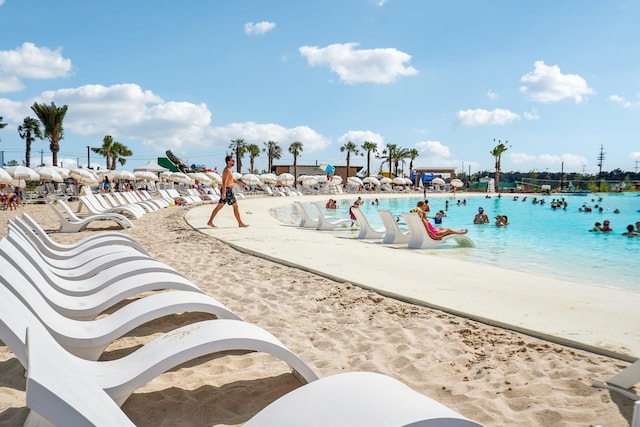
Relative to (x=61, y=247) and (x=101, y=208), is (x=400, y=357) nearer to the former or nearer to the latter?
(x=61, y=247)

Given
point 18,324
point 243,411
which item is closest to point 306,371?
point 243,411

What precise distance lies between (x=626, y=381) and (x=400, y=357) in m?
1.28

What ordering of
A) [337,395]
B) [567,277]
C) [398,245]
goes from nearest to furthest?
[337,395]
[567,277]
[398,245]

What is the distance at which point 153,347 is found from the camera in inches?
89.4

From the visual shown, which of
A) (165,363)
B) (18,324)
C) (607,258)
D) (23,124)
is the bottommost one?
(607,258)

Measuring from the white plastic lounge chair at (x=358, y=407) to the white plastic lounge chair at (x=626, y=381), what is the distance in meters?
1.58

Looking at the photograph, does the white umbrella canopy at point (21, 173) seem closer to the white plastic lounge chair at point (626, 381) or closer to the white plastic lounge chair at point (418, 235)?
the white plastic lounge chair at point (418, 235)

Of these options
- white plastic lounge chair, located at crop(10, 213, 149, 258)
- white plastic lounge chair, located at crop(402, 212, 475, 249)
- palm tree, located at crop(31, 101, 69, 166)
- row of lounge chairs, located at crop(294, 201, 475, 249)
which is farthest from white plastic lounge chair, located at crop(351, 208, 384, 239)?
palm tree, located at crop(31, 101, 69, 166)

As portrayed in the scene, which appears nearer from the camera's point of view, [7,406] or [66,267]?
[7,406]

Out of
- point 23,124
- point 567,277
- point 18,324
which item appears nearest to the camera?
point 18,324

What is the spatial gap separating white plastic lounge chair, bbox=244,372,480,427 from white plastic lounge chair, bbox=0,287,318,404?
565mm

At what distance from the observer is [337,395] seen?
5.30ft

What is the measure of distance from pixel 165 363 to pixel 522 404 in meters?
1.86

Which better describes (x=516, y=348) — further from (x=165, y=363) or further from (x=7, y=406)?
(x=7, y=406)
